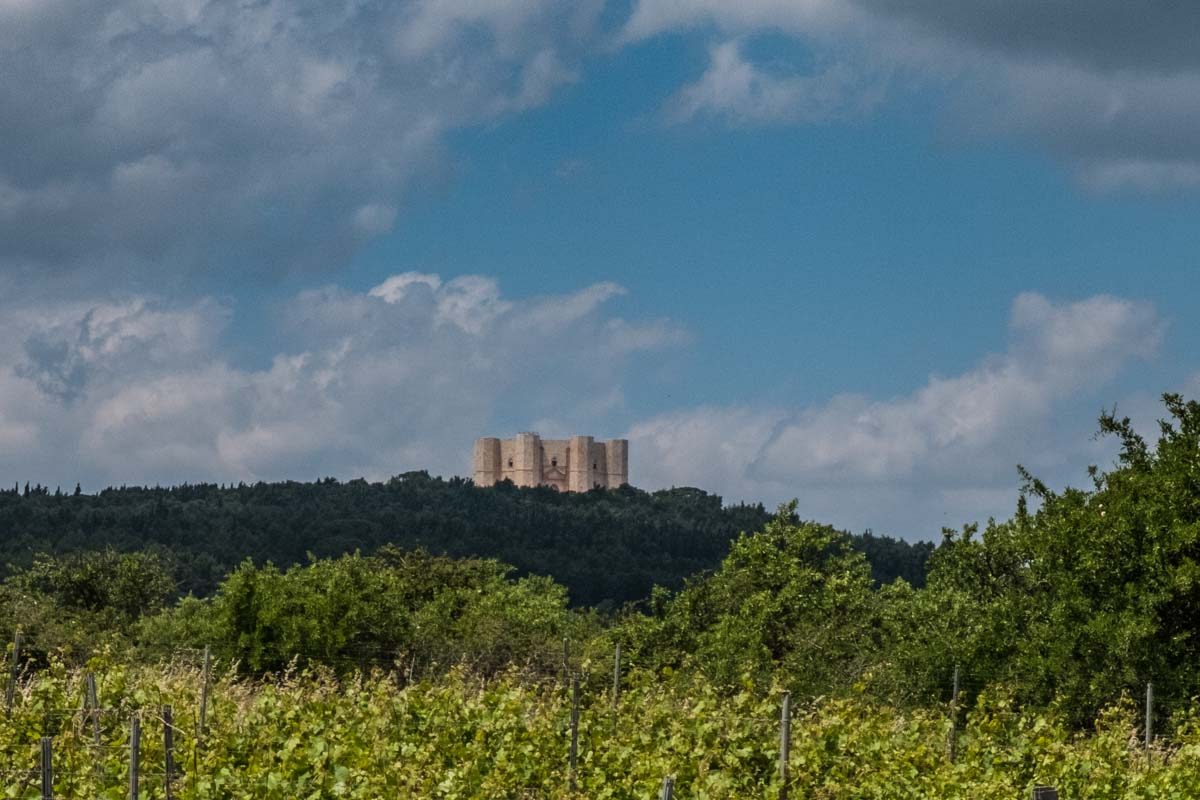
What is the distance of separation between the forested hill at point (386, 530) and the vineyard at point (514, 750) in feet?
158

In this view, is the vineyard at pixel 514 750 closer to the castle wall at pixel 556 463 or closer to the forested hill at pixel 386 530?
the forested hill at pixel 386 530

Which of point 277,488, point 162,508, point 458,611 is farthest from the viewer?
point 277,488

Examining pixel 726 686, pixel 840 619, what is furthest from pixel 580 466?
pixel 726 686

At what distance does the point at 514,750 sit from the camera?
11.7 m

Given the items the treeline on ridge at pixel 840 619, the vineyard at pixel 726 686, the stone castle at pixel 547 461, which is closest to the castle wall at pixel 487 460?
the stone castle at pixel 547 461

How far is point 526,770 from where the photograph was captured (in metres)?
11.4

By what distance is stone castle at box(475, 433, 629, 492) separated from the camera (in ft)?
428

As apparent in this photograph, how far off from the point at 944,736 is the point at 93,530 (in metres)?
62.8

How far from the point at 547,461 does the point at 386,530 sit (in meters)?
54.7

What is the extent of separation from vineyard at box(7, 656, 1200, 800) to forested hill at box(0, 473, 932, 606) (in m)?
48.0

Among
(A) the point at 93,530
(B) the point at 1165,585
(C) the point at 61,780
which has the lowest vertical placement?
(C) the point at 61,780

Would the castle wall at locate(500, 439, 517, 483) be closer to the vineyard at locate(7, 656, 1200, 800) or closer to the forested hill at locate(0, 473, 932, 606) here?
the forested hill at locate(0, 473, 932, 606)

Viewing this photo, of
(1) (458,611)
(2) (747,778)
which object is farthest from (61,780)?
(1) (458,611)

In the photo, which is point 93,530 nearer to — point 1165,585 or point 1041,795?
point 1165,585
